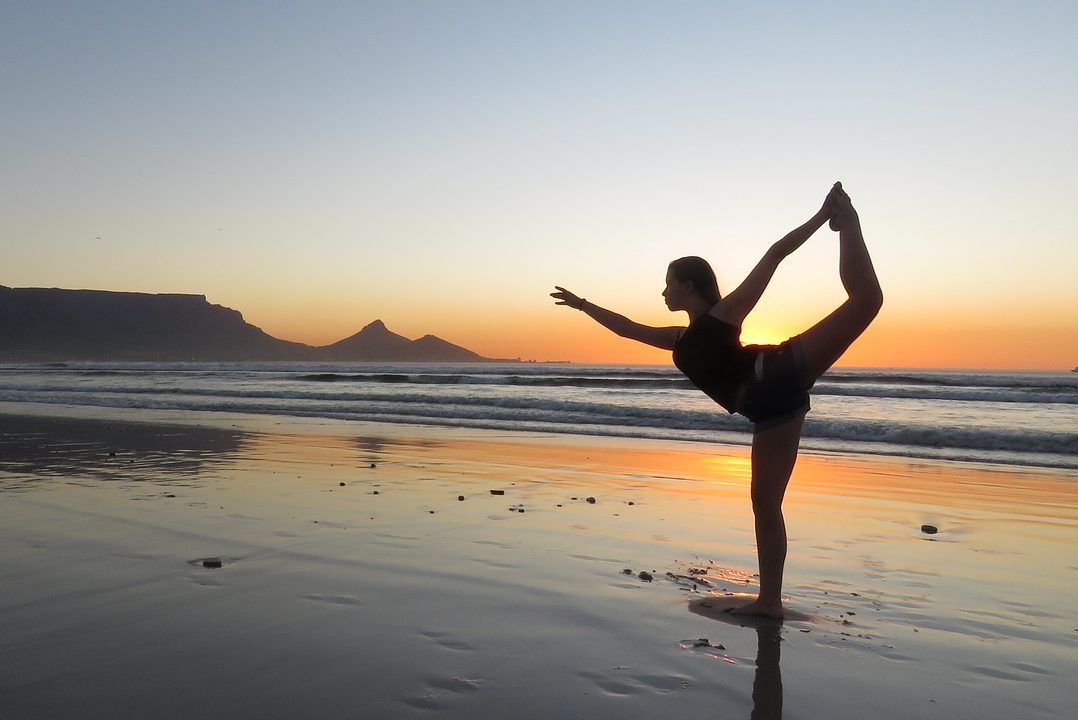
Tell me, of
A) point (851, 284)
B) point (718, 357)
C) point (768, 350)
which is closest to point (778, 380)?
point (768, 350)

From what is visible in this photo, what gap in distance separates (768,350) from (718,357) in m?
0.25

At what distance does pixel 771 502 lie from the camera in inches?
153

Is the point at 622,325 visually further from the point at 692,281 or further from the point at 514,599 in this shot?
the point at 514,599

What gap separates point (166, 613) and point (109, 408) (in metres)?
20.8

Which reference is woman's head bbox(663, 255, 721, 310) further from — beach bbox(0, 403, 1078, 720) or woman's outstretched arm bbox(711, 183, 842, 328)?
beach bbox(0, 403, 1078, 720)

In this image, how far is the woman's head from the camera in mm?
3666

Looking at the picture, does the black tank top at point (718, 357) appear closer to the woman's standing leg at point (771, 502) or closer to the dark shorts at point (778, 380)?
the dark shorts at point (778, 380)

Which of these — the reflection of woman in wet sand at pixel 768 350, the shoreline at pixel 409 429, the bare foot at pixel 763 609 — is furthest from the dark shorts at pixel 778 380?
the shoreline at pixel 409 429

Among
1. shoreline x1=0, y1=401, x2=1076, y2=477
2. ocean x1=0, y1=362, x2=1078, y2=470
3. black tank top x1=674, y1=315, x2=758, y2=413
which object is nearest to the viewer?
black tank top x1=674, y1=315, x2=758, y2=413

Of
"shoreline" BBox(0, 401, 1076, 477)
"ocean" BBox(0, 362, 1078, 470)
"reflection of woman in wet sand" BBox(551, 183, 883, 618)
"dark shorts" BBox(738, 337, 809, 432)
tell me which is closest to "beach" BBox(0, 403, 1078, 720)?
"reflection of woman in wet sand" BBox(551, 183, 883, 618)

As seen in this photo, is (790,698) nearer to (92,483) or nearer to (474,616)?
(474,616)

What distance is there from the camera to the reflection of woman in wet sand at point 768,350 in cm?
346

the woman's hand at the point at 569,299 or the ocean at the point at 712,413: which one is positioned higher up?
the woman's hand at the point at 569,299

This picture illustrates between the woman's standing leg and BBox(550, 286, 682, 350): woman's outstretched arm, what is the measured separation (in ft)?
2.21
